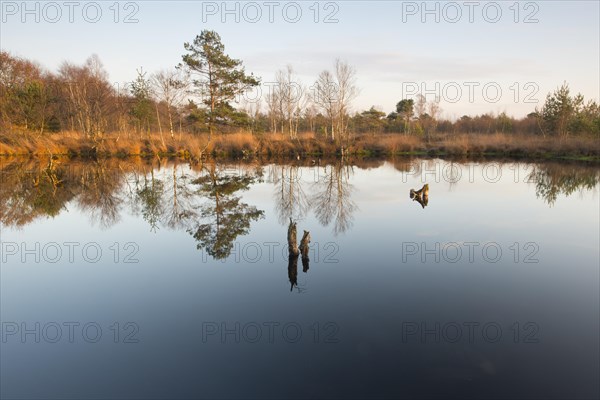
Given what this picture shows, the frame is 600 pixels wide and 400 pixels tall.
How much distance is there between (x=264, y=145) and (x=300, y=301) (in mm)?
33045

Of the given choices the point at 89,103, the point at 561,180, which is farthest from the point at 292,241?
the point at 89,103

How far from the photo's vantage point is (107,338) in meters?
5.13

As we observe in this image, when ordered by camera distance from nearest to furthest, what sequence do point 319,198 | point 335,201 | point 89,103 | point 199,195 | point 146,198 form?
point 335,201
point 146,198
point 319,198
point 199,195
point 89,103

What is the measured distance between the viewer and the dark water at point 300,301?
4250 mm

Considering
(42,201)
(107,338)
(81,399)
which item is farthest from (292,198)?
(81,399)

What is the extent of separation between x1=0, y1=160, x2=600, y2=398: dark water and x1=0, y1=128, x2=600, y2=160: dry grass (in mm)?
22948

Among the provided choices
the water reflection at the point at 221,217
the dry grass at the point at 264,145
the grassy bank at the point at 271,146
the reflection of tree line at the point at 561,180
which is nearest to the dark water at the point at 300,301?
the water reflection at the point at 221,217

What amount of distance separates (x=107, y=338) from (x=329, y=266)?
4411 mm

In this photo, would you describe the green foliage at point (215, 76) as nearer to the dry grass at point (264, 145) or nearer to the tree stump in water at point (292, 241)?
the dry grass at point (264, 145)

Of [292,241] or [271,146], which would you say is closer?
[292,241]

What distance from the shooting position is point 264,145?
38.2 metres

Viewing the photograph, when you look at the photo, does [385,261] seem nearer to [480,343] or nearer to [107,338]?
[480,343]

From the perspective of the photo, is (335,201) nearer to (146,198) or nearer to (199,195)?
(199,195)

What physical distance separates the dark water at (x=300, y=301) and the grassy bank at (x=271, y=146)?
22735mm
